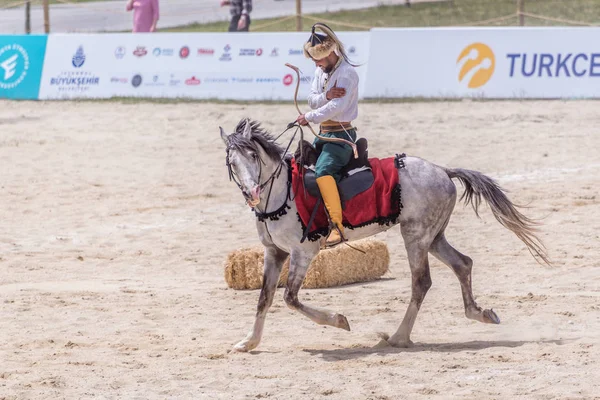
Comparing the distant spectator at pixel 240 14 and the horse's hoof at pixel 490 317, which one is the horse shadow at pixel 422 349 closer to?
the horse's hoof at pixel 490 317

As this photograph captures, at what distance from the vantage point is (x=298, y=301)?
8.27 meters

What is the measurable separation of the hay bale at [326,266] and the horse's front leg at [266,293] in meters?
1.72

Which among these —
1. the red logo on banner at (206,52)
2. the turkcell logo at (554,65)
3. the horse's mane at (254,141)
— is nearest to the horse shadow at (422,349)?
the horse's mane at (254,141)

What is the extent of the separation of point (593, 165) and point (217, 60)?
7898mm

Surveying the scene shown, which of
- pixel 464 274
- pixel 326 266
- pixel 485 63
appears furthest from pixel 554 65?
pixel 464 274

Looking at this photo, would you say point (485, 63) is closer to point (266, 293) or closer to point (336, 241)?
point (336, 241)

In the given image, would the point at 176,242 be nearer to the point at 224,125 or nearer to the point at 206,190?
the point at 206,190

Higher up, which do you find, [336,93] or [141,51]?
[141,51]

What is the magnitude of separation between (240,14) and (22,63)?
180 inches

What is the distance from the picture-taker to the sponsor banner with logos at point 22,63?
2144 centimetres

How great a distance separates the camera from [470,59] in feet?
63.2

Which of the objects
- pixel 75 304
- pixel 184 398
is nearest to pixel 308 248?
pixel 184 398

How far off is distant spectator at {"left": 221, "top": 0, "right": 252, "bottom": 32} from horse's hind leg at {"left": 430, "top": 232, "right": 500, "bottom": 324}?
14.5 metres

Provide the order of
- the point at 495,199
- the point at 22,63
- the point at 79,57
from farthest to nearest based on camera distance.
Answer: the point at 22,63 → the point at 79,57 → the point at 495,199
